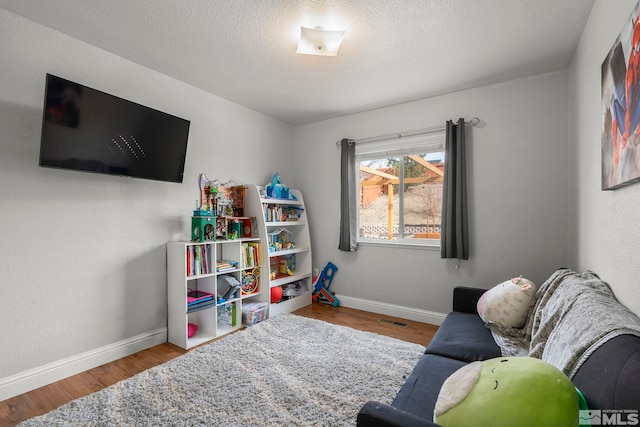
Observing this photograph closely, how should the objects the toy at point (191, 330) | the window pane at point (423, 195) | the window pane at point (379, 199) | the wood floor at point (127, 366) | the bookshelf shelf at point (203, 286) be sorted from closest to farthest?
the wood floor at point (127, 366) < the bookshelf shelf at point (203, 286) < the toy at point (191, 330) < the window pane at point (423, 195) < the window pane at point (379, 199)

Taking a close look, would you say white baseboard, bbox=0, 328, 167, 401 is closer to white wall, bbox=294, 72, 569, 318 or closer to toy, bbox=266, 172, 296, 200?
toy, bbox=266, 172, 296, 200

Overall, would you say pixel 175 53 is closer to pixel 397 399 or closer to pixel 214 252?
pixel 214 252

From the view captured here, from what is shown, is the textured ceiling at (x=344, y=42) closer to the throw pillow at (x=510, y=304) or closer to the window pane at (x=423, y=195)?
the window pane at (x=423, y=195)

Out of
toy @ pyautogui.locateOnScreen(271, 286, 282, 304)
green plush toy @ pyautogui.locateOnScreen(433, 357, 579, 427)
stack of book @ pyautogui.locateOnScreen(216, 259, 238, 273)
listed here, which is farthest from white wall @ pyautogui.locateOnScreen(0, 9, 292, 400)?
green plush toy @ pyautogui.locateOnScreen(433, 357, 579, 427)

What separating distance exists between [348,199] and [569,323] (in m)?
2.60

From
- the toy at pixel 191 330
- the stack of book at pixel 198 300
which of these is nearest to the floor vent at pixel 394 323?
the stack of book at pixel 198 300

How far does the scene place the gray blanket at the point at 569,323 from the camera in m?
1.00

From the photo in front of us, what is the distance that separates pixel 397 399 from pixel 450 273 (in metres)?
2.07

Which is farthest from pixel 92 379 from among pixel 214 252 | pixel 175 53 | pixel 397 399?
pixel 175 53

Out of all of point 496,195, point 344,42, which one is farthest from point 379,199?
point 344,42

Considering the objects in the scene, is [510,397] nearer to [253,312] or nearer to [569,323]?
[569,323]

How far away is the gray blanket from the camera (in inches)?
39.5

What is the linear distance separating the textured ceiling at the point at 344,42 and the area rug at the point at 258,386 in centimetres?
242

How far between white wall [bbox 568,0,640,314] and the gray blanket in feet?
0.37
